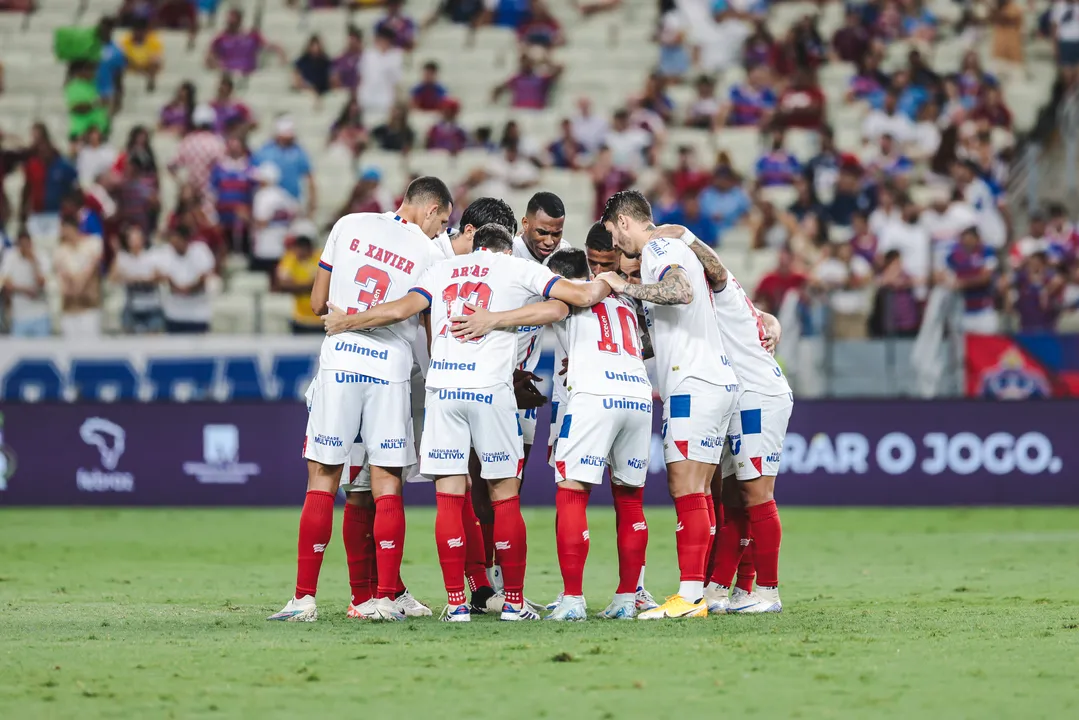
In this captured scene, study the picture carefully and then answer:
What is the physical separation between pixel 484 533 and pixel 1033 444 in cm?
990

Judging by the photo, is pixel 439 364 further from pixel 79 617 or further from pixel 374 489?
pixel 79 617

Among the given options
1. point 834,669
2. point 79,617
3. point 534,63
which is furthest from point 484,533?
point 534,63

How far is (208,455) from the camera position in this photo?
18156 mm

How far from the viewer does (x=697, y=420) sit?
29.4 feet

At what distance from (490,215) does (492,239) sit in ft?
1.34

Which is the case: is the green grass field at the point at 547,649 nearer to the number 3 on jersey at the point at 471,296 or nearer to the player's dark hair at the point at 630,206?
the number 3 on jersey at the point at 471,296

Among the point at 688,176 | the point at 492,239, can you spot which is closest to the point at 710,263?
the point at 492,239

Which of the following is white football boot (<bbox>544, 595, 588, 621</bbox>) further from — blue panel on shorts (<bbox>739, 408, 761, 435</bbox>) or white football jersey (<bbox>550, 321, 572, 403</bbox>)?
blue panel on shorts (<bbox>739, 408, 761, 435</bbox>)

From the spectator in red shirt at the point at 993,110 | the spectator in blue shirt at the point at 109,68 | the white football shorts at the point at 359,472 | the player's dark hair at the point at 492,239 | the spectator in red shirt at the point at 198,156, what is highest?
the spectator in blue shirt at the point at 109,68

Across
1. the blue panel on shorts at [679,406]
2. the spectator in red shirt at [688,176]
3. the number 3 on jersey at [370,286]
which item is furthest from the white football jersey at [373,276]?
the spectator in red shirt at [688,176]

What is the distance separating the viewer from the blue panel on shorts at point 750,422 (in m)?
9.36

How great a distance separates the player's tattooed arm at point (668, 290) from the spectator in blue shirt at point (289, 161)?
1337 cm

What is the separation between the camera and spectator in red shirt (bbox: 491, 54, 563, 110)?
23828 millimetres

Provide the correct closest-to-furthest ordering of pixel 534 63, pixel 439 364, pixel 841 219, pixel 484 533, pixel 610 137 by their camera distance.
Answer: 1. pixel 439 364
2. pixel 484 533
3. pixel 841 219
4. pixel 610 137
5. pixel 534 63
